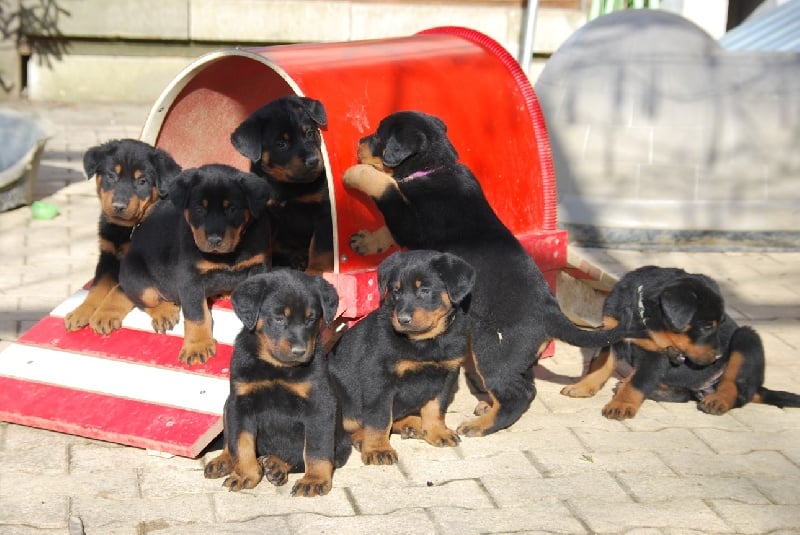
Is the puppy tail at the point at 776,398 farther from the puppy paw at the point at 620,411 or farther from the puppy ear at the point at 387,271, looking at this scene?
the puppy ear at the point at 387,271

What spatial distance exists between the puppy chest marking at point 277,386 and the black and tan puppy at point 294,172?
1.09 meters

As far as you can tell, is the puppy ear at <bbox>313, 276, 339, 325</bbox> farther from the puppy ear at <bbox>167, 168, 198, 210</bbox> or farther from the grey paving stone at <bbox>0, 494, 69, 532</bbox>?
the grey paving stone at <bbox>0, 494, 69, 532</bbox>

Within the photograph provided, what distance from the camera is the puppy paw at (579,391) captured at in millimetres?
5375

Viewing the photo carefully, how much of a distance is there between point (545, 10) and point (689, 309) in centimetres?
817

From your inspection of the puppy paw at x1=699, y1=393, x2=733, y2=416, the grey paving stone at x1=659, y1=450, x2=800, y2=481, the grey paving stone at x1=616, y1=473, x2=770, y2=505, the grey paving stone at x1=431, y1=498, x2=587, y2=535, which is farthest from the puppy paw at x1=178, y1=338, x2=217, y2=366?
the puppy paw at x1=699, y1=393, x2=733, y2=416

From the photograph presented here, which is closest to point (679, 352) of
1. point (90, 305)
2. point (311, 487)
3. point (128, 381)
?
point (311, 487)

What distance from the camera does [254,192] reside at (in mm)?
4770

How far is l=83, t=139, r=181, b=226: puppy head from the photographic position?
510cm

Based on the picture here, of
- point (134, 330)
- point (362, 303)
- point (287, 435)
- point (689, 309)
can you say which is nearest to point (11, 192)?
point (134, 330)

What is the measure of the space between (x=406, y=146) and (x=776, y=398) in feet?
6.35

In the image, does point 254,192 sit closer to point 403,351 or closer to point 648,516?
point 403,351

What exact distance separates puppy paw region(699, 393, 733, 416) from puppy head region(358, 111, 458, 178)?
1518 millimetres

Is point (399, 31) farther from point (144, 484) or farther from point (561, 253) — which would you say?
point (144, 484)

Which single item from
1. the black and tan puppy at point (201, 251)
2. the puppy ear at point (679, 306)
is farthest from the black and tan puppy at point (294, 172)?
the puppy ear at point (679, 306)
